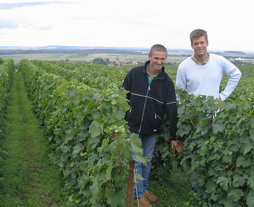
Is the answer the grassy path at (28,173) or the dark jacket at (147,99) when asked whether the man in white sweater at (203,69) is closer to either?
the dark jacket at (147,99)

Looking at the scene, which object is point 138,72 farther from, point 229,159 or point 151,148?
point 229,159

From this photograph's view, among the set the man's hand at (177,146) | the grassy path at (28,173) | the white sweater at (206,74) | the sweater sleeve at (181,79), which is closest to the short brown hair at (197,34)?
the white sweater at (206,74)

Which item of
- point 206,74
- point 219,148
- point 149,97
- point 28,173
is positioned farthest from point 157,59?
point 28,173

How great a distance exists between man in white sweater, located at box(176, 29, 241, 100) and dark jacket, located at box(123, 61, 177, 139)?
0.47 m

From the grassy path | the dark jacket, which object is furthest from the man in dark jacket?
the grassy path

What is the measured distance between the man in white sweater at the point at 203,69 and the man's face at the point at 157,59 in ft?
2.08

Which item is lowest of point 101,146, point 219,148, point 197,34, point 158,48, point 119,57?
point 119,57

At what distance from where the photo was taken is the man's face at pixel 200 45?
14.0ft

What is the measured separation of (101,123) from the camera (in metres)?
3.51

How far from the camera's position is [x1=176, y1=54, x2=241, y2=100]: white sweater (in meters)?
4.41

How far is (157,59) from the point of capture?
3924mm

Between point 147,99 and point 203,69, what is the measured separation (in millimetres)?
931

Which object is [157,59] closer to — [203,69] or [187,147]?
[203,69]

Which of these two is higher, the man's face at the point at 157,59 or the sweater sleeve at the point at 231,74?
the man's face at the point at 157,59
